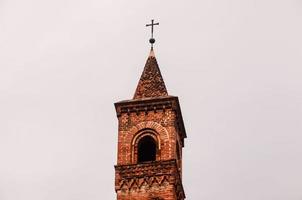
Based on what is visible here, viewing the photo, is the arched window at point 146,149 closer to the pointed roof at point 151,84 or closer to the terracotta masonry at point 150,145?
the terracotta masonry at point 150,145

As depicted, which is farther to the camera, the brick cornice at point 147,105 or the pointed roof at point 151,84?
the pointed roof at point 151,84

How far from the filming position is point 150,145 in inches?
1527

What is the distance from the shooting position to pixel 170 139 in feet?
125

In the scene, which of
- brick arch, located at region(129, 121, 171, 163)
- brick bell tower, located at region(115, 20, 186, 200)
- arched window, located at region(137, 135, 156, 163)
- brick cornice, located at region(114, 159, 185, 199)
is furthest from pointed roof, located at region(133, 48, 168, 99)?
brick cornice, located at region(114, 159, 185, 199)

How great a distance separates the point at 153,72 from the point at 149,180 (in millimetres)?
5319

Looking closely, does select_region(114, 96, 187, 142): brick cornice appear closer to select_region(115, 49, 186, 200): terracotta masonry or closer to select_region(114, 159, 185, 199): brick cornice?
select_region(115, 49, 186, 200): terracotta masonry

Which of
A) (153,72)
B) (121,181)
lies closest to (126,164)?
(121,181)

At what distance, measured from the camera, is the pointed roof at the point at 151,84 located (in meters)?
39.5

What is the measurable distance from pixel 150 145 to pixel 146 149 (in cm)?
22

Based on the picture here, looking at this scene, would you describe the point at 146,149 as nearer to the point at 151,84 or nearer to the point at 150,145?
the point at 150,145

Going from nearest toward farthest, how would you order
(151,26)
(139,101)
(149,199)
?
(149,199)
(139,101)
(151,26)

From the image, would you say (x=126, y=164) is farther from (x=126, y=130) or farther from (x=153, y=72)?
(x=153, y=72)

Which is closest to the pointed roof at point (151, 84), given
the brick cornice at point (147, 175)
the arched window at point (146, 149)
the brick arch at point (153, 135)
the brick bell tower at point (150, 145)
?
the brick bell tower at point (150, 145)

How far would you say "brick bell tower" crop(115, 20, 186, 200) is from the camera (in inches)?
1458
